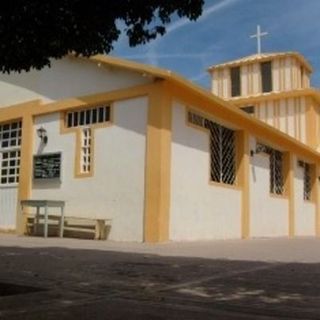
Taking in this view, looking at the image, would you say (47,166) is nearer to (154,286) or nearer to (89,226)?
(89,226)

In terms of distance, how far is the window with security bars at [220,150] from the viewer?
16812 mm

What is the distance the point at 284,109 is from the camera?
28078mm

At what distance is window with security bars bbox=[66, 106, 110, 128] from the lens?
1579cm

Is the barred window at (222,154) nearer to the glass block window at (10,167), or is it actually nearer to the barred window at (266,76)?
the glass block window at (10,167)

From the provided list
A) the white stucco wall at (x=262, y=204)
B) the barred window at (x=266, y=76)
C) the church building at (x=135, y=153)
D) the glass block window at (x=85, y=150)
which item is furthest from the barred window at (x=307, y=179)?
the glass block window at (x=85, y=150)

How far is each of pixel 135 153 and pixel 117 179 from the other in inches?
32.5

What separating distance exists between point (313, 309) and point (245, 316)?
73 cm

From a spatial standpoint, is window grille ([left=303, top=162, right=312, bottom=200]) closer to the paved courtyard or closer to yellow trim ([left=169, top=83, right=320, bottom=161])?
yellow trim ([left=169, top=83, right=320, bottom=161])

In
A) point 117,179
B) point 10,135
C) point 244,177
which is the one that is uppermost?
point 10,135

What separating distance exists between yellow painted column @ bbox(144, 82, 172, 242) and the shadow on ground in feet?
14.2

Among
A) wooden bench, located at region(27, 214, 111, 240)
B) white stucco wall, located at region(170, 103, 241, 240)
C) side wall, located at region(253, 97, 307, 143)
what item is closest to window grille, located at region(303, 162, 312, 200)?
side wall, located at region(253, 97, 307, 143)

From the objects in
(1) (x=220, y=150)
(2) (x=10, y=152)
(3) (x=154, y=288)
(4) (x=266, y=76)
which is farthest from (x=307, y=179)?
(3) (x=154, y=288)

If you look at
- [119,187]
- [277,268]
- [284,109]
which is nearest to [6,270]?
[277,268]

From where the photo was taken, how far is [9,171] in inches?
728
